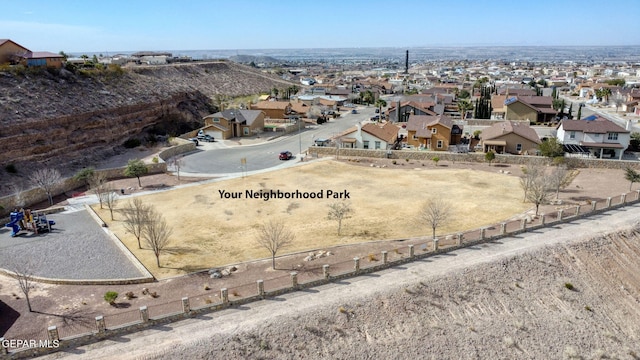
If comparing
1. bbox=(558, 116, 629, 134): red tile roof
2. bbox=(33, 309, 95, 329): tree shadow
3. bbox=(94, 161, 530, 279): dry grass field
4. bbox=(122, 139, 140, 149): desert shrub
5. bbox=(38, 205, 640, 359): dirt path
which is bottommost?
bbox=(38, 205, 640, 359): dirt path

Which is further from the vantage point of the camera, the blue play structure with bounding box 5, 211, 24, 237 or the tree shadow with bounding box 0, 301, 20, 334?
the blue play structure with bounding box 5, 211, 24, 237

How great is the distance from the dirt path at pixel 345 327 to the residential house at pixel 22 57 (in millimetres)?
60948

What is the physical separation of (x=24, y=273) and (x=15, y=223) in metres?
11.0

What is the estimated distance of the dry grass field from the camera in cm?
2886

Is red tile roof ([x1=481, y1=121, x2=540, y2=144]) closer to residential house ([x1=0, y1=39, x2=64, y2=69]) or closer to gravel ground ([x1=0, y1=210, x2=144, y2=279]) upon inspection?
gravel ground ([x1=0, y1=210, x2=144, y2=279])

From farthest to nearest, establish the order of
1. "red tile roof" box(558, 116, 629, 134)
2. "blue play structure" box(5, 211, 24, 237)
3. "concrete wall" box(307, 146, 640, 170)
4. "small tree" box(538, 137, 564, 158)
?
1. "red tile roof" box(558, 116, 629, 134)
2. "small tree" box(538, 137, 564, 158)
3. "concrete wall" box(307, 146, 640, 170)
4. "blue play structure" box(5, 211, 24, 237)

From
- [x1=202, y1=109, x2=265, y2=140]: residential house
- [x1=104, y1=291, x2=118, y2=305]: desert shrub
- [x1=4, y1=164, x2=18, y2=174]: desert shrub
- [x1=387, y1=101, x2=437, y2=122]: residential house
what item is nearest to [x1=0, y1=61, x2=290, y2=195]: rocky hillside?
[x1=4, y1=164, x2=18, y2=174]: desert shrub

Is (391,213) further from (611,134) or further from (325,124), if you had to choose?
(325,124)

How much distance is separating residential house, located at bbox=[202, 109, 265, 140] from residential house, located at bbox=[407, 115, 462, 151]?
82.8ft

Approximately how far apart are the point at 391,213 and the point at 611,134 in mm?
33909

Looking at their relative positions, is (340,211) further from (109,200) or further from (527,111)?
(527,111)

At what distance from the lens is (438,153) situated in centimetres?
5228

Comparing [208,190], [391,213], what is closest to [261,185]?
[208,190]

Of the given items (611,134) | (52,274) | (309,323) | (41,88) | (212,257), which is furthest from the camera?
(41,88)
